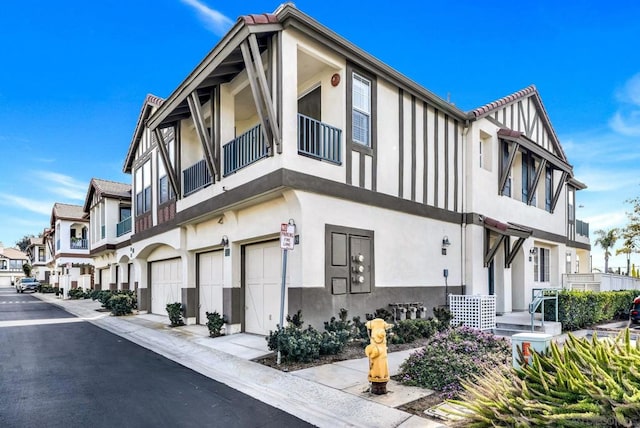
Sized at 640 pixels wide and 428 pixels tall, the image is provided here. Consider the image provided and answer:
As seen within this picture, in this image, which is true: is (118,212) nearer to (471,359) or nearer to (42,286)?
(471,359)

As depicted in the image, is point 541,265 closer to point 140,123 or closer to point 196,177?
point 196,177

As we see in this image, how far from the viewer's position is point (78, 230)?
135ft

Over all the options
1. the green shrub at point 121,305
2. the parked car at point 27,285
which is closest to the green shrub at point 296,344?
the green shrub at point 121,305

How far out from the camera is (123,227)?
24.2 metres

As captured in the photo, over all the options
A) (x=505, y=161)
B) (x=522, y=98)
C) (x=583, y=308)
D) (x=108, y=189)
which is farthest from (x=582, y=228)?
(x=108, y=189)

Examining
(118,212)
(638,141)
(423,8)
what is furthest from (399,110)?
(118,212)

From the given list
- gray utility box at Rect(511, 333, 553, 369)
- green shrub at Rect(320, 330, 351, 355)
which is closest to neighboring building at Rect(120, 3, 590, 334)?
green shrub at Rect(320, 330, 351, 355)

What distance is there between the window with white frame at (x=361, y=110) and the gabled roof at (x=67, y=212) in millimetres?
34098

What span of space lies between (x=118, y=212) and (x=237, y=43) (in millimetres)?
21511

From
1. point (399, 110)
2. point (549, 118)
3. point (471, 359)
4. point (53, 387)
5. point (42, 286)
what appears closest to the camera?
point (471, 359)

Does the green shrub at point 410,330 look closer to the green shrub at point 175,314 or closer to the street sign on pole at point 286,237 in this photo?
the street sign on pole at point 286,237

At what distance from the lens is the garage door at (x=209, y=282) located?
13.6 meters

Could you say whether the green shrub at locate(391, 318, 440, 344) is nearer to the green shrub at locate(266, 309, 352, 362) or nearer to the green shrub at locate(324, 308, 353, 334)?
the green shrub at locate(324, 308, 353, 334)

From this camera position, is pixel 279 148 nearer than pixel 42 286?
Yes
